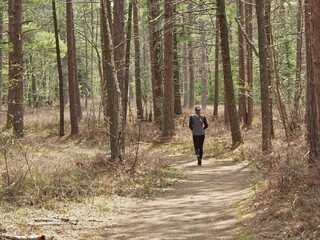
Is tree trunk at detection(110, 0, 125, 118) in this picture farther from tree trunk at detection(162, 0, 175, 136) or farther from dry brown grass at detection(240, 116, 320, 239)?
tree trunk at detection(162, 0, 175, 136)

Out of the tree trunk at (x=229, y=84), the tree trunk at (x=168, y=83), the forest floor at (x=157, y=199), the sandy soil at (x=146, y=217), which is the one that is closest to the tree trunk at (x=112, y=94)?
the forest floor at (x=157, y=199)

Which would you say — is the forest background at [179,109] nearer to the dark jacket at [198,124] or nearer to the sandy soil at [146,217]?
the sandy soil at [146,217]

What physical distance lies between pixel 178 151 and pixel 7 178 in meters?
8.74

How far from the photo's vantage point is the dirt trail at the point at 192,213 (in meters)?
7.41

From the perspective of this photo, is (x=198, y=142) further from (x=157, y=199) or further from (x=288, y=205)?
(x=288, y=205)

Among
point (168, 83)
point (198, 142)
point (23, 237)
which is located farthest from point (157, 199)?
point (168, 83)

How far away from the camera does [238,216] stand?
803 cm

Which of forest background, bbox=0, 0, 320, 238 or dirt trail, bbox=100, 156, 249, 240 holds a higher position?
forest background, bbox=0, 0, 320, 238

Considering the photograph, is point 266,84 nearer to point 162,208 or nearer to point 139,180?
point 139,180

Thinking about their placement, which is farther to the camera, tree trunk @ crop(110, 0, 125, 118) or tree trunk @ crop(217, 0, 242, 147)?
tree trunk @ crop(217, 0, 242, 147)

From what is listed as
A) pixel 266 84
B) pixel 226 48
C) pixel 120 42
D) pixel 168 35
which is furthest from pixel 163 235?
pixel 168 35

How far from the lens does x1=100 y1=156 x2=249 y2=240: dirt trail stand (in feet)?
24.3

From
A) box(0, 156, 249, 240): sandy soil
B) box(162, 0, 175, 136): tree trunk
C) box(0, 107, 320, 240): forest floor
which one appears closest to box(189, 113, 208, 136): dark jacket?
box(0, 107, 320, 240): forest floor

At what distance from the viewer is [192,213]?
863 cm
